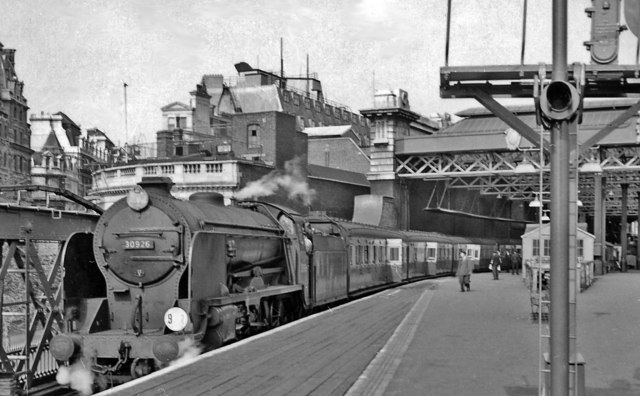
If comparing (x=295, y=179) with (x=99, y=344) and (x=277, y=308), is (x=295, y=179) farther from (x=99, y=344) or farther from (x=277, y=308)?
(x=99, y=344)

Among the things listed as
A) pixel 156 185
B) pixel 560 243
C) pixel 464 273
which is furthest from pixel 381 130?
pixel 560 243

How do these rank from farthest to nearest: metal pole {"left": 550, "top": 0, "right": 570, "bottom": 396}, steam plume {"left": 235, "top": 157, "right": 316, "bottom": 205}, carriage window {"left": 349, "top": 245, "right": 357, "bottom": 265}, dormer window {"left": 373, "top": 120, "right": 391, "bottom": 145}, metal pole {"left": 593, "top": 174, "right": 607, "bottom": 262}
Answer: dormer window {"left": 373, "top": 120, "right": 391, "bottom": 145} < metal pole {"left": 593, "top": 174, "right": 607, "bottom": 262} < steam plume {"left": 235, "top": 157, "right": 316, "bottom": 205} < carriage window {"left": 349, "top": 245, "right": 357, "bottom": 265} < metal pole {"left": 550, "top": 0, "right": 570, "bottom": 396}

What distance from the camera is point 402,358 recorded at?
11.3 m

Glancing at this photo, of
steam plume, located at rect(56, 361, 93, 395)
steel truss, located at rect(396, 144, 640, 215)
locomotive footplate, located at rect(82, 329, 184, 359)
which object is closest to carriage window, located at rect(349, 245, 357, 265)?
locomotive footplate, located at rect(82, 329, 184, 359)

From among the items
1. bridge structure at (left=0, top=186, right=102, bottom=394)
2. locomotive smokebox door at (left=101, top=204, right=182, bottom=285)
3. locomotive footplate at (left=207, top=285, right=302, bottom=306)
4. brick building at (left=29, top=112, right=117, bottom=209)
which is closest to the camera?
bridge structure at (left=0, top=186, right=102, bottom=394)

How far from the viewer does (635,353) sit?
12.1 m

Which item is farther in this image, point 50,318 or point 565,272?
point 50,318

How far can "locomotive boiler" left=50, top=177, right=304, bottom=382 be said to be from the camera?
10.7m

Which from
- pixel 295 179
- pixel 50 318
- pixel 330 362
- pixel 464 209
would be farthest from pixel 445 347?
pixel 464 209

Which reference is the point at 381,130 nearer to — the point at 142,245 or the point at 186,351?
the point at 142,245

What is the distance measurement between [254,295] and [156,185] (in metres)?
2.75

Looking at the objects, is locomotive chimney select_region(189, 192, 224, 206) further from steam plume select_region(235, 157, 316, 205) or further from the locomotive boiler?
steam plume select_region(235, 157, 316, 205)

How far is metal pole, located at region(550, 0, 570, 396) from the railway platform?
3026 millimetres

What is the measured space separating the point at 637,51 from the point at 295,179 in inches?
1257
